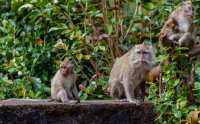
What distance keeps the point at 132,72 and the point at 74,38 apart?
3187mm

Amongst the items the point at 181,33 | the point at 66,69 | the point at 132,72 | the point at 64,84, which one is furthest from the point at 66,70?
the point at 181,33

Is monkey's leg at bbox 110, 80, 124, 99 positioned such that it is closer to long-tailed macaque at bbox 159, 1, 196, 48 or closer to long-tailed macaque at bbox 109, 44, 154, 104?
long-tailed macaque at bbox 109, 44, 154, 104

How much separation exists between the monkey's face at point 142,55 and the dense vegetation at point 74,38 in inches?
92.7

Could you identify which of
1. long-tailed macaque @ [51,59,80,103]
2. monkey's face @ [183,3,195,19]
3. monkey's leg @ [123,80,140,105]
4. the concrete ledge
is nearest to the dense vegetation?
monkey's face @ [183,3,195,19]

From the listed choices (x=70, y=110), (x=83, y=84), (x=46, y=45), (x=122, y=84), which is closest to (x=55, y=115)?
(x=70, y=110)

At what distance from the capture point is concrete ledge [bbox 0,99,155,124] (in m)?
7.70

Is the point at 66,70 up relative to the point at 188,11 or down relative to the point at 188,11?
down

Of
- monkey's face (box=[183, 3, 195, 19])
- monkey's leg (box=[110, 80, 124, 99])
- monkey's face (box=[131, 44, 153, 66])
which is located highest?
monkey's face (box=[183, 3, 195, 19])

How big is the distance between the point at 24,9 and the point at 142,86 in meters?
4.37

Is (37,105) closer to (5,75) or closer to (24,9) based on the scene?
(5,75)

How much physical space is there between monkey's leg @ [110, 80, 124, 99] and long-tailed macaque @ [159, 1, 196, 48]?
752mm

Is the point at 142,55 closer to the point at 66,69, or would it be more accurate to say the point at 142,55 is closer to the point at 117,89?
the point at 117,89

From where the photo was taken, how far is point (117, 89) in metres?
8.97

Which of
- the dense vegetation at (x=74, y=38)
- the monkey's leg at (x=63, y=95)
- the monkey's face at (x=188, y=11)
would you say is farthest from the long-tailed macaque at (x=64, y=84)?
the dense vegetation at (x=74, y=38)
